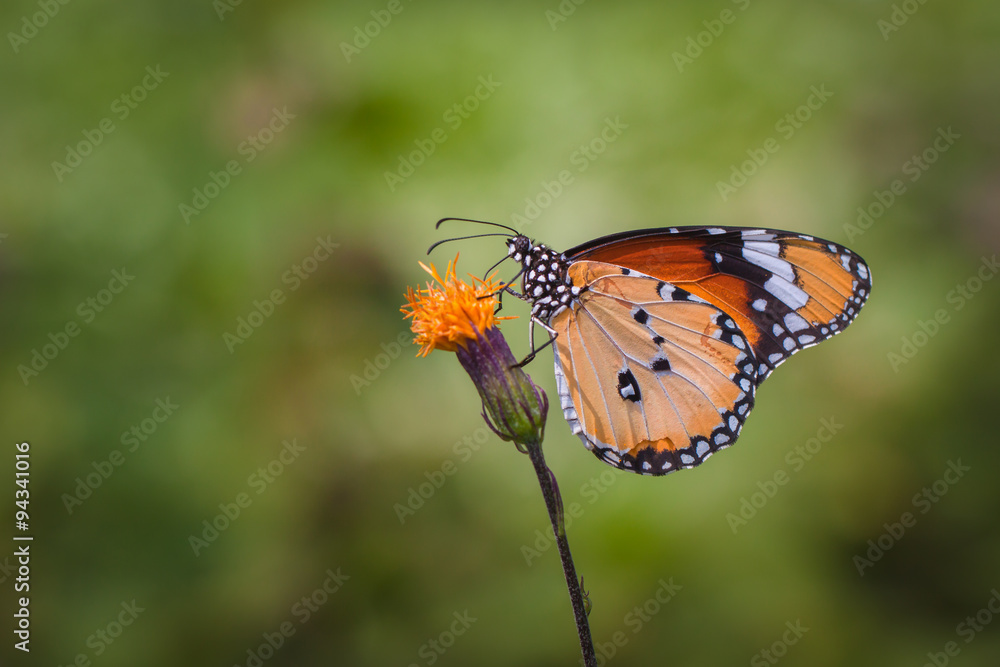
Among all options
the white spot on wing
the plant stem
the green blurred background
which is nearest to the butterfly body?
the white spot on wing

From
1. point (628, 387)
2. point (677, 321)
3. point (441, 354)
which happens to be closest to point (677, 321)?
point (677, 321)

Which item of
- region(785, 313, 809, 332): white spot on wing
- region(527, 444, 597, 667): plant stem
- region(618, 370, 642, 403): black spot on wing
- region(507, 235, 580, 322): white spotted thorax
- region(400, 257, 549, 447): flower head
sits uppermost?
region(785, 313, 809, 332): white spot on wing

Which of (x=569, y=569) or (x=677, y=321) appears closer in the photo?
(x=569, y=569)

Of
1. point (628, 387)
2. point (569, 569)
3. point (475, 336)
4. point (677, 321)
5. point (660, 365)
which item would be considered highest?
point (677, 321)

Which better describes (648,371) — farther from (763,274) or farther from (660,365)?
(763,274)

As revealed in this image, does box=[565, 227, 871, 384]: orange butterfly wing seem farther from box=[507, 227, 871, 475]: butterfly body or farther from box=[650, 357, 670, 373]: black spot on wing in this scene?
box=[650, 357, 670, 373]: black spot on wing

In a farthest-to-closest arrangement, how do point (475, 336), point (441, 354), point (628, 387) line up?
point (441, 354) → point (628, 387) → point (475, 336)

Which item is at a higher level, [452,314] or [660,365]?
[660,365]
